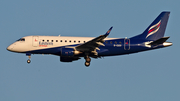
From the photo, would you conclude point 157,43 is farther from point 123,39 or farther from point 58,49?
point 58,49

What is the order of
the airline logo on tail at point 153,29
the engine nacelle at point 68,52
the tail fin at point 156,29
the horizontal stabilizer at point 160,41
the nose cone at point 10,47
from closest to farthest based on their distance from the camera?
the engine nacelle at point 68,52 < the horizontal stabilizer at point 160,41 < the nose cone at point 10,47 < the tail fin at point 156,29 < the airline logo on tail at point 153,29

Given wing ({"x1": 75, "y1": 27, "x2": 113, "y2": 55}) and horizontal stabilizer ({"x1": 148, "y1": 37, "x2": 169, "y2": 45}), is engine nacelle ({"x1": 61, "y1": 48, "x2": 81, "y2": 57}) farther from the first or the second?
horizontal stabilizer ({"x1": 148, "y1": 37, "x2": 169, "y2": 45})

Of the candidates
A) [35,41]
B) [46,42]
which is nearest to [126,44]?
[46,42]

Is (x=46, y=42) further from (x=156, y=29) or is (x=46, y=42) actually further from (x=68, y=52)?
(x=156, y=29)

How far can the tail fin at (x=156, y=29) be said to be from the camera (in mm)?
52875

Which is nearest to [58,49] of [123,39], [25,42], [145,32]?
[25,42]

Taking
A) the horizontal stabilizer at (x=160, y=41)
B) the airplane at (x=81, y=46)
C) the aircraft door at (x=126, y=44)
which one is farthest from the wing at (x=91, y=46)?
the horizontal stabilizer at (x=160, y=41)

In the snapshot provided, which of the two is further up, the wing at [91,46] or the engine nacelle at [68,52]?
the wing at [91,46]

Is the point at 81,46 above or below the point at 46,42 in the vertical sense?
below

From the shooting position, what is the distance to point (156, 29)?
53.3 meters

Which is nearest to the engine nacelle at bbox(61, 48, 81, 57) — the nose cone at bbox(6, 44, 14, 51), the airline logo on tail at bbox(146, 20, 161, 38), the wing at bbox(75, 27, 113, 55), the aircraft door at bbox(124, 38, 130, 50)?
the wing at bbox(75, 27, 113, 55)

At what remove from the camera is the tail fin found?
173 ft

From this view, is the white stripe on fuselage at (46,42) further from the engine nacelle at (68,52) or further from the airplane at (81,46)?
the engine nacelle at (68,52)

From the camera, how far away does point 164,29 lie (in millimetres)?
53406
